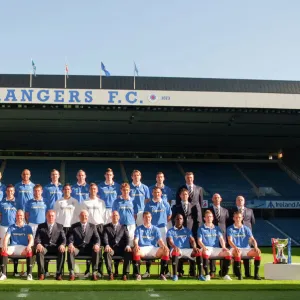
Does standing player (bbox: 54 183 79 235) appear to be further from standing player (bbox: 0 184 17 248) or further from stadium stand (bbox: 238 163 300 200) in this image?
stadium stand (bbox: 238 163 300 200)

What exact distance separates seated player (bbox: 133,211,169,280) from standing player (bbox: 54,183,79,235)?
4.59ft

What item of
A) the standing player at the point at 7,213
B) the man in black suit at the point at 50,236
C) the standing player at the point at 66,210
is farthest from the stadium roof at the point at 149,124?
the man in black suit at the point at 50,236

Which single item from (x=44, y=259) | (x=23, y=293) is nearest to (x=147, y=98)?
(x=44, y=259)

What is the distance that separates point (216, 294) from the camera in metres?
6.99

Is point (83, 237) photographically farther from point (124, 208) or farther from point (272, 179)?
point (272, 179)

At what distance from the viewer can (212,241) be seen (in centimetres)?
871

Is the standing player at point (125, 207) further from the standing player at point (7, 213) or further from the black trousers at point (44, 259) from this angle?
the standing player at point (7, 213)

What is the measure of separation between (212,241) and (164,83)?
1124 centimetres

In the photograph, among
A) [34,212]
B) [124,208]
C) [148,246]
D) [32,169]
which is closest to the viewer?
[148,246]

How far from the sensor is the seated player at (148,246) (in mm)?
8219

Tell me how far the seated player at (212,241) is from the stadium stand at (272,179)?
14.3 metres

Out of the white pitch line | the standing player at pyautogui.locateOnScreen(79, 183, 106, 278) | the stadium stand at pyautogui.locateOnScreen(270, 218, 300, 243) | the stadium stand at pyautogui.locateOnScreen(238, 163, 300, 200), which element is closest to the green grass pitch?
the white pitch line

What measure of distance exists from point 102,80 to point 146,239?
11.5 meters

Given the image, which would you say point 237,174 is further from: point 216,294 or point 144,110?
point 216,294
